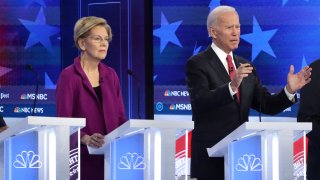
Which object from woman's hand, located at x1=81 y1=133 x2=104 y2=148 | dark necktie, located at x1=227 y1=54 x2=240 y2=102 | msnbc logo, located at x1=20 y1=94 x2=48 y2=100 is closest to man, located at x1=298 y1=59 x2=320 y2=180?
dark necktie, located at x1=227 y1=54 x2=240 y2=102

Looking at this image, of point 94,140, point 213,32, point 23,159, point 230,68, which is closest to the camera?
point 23,159

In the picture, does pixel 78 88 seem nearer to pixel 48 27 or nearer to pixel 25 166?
pixel 25 166

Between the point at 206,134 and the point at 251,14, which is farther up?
the point at 251,14

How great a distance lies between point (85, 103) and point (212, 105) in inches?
30.7

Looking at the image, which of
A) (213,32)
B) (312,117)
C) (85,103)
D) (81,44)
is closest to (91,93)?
(85,103)

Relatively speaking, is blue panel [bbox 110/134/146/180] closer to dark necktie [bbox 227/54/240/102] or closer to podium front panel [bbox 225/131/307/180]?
podium front panel [bbox 225/131/307/180]

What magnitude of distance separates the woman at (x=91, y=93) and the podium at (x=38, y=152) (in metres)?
0.57

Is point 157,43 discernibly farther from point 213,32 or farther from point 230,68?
point 230,68

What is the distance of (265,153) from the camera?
16.1 feet

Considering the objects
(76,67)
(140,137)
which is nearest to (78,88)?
(76,67)

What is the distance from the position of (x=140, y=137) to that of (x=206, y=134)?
61 centimetres

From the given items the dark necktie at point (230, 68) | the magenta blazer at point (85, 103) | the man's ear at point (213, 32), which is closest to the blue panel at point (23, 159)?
the magenta blazer at point (85, 103)

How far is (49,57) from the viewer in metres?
8.71

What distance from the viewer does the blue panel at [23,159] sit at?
464cm
